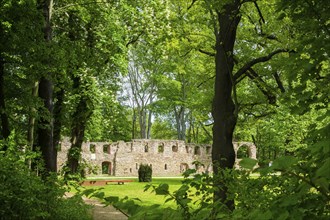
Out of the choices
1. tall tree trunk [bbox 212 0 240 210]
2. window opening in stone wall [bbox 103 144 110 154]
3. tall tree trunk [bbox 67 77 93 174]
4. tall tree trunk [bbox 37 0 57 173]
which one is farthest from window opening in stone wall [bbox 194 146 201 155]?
tall tree trunk [bbox 212 0 240 210]

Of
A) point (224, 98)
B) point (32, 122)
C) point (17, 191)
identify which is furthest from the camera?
point (32, 122)

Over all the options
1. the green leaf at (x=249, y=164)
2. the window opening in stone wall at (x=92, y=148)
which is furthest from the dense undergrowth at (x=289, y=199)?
the window opening in stone wall at (x=92, y=148)

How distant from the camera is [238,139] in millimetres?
53344

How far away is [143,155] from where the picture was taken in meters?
44.2

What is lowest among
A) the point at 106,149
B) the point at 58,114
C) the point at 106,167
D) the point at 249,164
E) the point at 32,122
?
the point at 106,167

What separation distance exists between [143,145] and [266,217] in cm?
4274

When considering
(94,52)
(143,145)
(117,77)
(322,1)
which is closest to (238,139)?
(143,145)

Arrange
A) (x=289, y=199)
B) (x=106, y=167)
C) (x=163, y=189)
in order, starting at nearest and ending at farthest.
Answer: (x=289, y=199) → (x=163, y=189) → (x=106, y=167)

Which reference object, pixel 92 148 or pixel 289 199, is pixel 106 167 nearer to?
pixel 92 148

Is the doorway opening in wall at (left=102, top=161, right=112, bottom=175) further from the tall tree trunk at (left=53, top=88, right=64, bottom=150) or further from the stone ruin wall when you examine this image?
the tall tree trunk at (left=53, top=88, right=64, bottom=150)

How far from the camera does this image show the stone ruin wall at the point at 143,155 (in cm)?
4297

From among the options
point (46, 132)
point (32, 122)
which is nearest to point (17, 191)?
point (32, 122)

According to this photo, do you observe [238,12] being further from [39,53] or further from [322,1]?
[322,1]

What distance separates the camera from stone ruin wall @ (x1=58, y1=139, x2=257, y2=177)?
4297 centimetres
